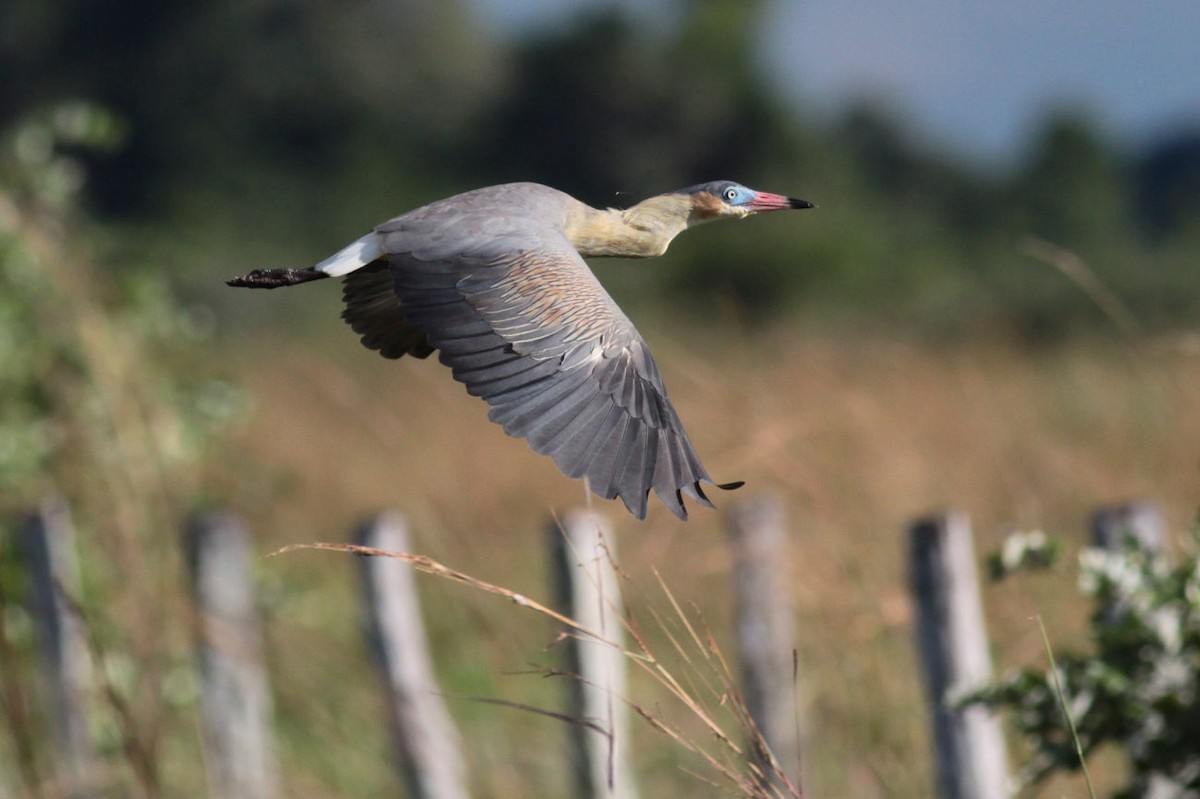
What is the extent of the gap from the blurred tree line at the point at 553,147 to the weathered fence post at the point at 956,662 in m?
20.4

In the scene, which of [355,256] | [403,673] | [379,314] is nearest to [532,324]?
[355,256]

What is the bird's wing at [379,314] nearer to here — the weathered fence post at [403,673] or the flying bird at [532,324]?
the flying bird at [532,324]

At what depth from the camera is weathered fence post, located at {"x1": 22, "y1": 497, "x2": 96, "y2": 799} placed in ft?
15.8

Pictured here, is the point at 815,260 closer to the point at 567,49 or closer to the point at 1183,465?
the point at 567,49

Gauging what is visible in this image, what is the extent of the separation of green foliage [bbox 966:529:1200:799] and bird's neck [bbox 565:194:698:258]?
0.85 meters

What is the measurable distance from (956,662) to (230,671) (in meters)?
2.30

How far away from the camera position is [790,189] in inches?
1164

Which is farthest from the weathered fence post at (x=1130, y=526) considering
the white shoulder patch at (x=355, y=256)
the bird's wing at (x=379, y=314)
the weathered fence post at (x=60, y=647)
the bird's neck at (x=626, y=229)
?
the weathered fence post at (x=60, y=647)

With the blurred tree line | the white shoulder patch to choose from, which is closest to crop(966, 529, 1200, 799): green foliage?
the white shoulder patch

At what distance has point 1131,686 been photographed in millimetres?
2912

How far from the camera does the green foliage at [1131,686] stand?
9.43 feet

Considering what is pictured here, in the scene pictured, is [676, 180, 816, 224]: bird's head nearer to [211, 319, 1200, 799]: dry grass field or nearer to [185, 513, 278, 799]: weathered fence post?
[211, 319, 1200, 799]: dry grass field

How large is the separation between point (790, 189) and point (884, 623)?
1036 inches

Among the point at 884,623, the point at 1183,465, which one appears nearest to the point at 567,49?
the point at 1183,465
